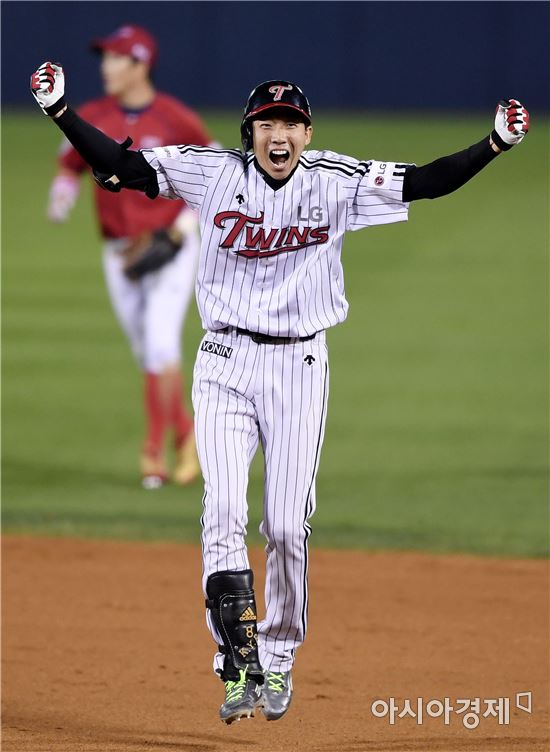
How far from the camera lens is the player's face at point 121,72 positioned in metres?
8.88

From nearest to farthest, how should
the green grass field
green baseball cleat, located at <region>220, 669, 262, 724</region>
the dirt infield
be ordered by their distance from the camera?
green baseball cleat, located at <region>220, 669, 262, 724</region> → the dirt infield → the green grass field

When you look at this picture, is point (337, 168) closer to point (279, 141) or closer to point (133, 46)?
point (279, 141)

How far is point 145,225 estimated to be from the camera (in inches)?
348

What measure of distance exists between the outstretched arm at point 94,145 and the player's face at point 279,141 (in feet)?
1.30

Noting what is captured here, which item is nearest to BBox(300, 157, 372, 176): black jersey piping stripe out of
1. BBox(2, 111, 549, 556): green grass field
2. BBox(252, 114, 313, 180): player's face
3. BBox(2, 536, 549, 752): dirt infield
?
BBox(252, 114, 313, 180): player's face

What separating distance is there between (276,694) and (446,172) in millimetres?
1931

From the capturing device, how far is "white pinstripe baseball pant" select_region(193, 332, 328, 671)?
4758mm

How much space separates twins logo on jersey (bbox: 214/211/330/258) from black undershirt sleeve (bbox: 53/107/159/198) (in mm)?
309

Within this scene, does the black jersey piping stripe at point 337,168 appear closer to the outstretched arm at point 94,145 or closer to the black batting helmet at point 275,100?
the black batting helmet at point 275,100

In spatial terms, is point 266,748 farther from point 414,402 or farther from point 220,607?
point 414,402

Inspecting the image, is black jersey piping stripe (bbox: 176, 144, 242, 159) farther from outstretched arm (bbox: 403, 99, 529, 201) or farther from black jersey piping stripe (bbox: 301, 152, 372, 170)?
outstretched arm (bbox: 403, 99, 529, 201)

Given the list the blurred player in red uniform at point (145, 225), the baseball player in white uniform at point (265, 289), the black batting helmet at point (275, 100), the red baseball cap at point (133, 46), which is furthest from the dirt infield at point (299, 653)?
the red baseball cap at point (133, 46)

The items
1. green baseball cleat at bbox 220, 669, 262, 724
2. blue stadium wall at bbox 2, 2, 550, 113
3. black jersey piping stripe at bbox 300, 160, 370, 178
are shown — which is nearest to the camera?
green baseball cleat at bbox 220, 669, 262, 724

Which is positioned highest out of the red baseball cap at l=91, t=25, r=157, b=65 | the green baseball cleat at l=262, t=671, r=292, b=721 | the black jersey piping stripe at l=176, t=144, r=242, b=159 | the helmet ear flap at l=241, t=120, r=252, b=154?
the red baseball cap at l=91, t=25, r=157, b=65
